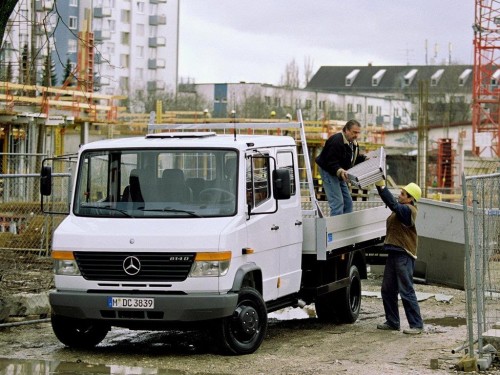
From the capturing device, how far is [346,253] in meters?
14.4

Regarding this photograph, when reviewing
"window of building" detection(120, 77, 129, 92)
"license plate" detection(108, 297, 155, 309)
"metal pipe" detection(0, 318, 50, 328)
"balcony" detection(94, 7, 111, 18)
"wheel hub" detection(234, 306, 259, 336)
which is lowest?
"metal pipe" detection(0, 318, 50, 328)

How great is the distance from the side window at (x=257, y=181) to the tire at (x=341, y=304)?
2.73 m

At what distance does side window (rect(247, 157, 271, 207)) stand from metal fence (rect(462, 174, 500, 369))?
90.4 inches

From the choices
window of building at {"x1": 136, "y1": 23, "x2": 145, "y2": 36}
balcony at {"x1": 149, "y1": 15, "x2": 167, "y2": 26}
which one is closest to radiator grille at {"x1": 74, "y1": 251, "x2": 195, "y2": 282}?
window of building at {"x1": 136, "y1": 23, "x2": 145, "y2": 36}

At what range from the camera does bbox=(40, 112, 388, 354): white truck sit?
1120cm

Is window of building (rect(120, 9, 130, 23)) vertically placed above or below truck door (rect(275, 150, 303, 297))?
above

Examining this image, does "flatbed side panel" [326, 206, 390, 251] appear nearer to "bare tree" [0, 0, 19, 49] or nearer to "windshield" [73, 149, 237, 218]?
"windshield" [73, 149, 237, 218]

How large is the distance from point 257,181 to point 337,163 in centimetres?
257

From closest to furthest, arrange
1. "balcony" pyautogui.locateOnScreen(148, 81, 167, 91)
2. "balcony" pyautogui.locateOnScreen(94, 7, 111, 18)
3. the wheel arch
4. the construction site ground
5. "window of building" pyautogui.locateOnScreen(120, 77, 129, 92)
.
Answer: the construction site ground, the wheel arch, "balcony" pyautogui.locateOnScreen(94, 7, 111, 18), "window of building" pyautogui.locateOnScreen(120, 77, 129, 92), "balcony" pyautogui.locateOnScreen(148, 81, 167, 91)

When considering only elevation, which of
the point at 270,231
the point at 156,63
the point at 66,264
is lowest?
the point at 66,264

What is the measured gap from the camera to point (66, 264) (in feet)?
37.9

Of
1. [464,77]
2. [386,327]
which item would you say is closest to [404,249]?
[386,327]

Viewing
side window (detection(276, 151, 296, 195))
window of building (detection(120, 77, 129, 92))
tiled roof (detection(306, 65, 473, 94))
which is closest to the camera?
side window (detection(276, 151, 296, 195))

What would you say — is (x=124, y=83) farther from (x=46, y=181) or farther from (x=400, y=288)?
(x=46, y=181)
